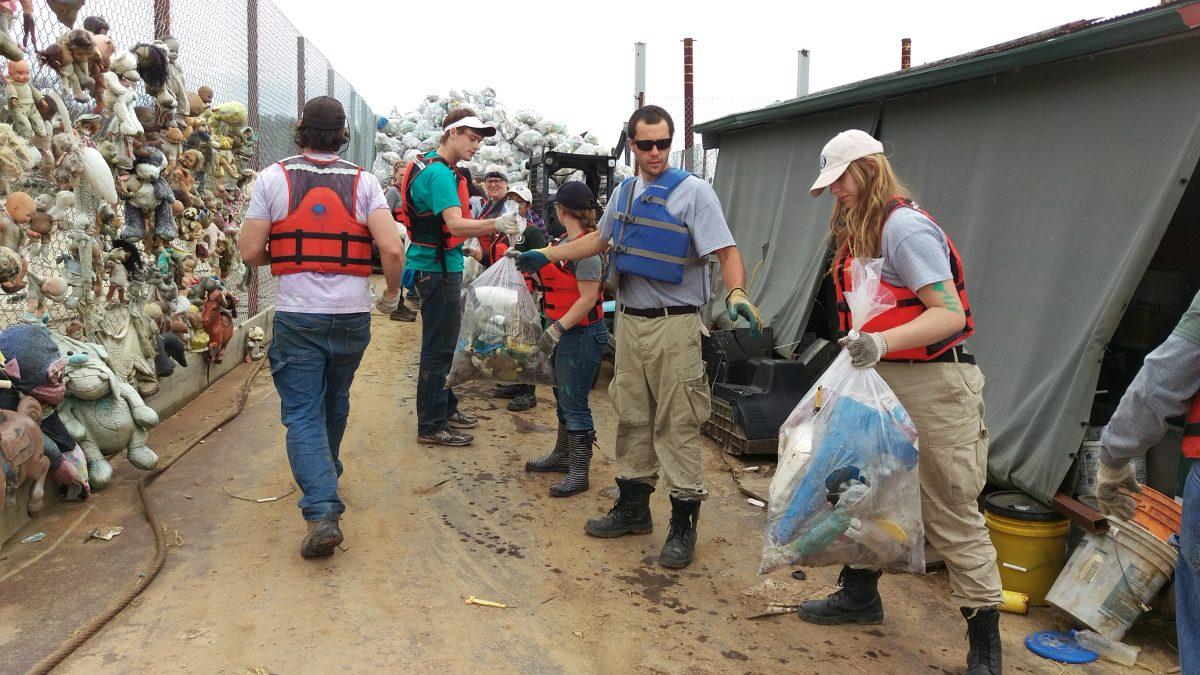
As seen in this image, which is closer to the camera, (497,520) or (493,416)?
(497,520)

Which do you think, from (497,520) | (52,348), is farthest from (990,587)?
(52,348)

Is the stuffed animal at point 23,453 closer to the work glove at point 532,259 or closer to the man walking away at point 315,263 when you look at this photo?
the man walking away at point 315,263

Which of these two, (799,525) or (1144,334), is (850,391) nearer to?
(799,525)

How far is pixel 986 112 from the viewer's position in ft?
15.3

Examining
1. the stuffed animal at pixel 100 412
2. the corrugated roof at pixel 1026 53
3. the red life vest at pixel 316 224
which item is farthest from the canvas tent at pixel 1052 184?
the stuffed animal at pixel 100 412

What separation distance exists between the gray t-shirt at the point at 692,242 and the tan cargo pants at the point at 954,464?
0.99 meters

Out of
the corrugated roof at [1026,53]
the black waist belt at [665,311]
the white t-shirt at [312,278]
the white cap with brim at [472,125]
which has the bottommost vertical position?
the black waist belt at [665,311]

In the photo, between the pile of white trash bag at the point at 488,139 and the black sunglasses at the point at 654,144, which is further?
the pile of white trash bag at the point at 488,139

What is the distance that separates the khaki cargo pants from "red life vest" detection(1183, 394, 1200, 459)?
1.86 meters

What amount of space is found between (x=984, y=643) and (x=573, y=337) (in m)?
2.40

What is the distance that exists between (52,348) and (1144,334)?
5054mm

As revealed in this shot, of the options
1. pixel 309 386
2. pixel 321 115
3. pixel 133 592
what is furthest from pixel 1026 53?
pixel 133 592

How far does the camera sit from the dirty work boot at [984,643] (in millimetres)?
2770

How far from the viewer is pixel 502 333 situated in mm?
4832
